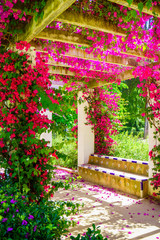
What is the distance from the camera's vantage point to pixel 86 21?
→ 8.93 ft

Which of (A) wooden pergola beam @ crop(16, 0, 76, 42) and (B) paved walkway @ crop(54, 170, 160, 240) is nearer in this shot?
(A) wooden pergola beam @ crop(16, 0, 76, 42)

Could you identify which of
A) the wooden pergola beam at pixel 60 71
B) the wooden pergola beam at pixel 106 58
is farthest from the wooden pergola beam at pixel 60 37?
the wooden pergola beam at pixel 60 71

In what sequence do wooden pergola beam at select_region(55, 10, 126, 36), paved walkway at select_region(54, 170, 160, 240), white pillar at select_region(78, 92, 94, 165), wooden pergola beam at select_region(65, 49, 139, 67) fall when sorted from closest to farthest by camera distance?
wooden pergola beam at select_region(55, 10, 126, 36) → paved walkway at select_region(54, 170, 160, 240) → wooden pergola beam at select_region(65, 49, 139, 67) → white pillar at select_region(78, 92, 94, 165)

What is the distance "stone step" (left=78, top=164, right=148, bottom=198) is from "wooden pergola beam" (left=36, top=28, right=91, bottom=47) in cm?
308

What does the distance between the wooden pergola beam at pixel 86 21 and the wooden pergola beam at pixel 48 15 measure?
0.21 metres

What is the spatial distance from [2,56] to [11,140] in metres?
1.07

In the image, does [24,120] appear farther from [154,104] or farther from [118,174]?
[118,174]

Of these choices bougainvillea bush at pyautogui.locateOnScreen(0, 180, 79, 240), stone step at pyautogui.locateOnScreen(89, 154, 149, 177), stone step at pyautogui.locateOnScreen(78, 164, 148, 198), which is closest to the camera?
bougainvillea bush at pyautogui.locateOnScreen(0, 180, 79, 240)

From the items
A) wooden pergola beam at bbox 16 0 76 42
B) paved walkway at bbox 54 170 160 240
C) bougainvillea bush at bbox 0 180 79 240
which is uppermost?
wooden pergola beam at bbox 16 0 76 42

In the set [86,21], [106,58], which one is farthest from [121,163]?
[86,21]

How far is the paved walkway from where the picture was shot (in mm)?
3232

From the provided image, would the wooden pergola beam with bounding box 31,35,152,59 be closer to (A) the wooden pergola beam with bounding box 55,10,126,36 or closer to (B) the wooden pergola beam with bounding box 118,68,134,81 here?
(A) the wooden pergola beam with bounding box 55,10,126,36

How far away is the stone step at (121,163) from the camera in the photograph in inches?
212

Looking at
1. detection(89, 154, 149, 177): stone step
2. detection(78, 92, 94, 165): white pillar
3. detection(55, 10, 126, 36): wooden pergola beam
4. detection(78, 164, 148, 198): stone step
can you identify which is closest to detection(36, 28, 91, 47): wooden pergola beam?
detection(55, 10, 126, 36): wooden pergola beam
